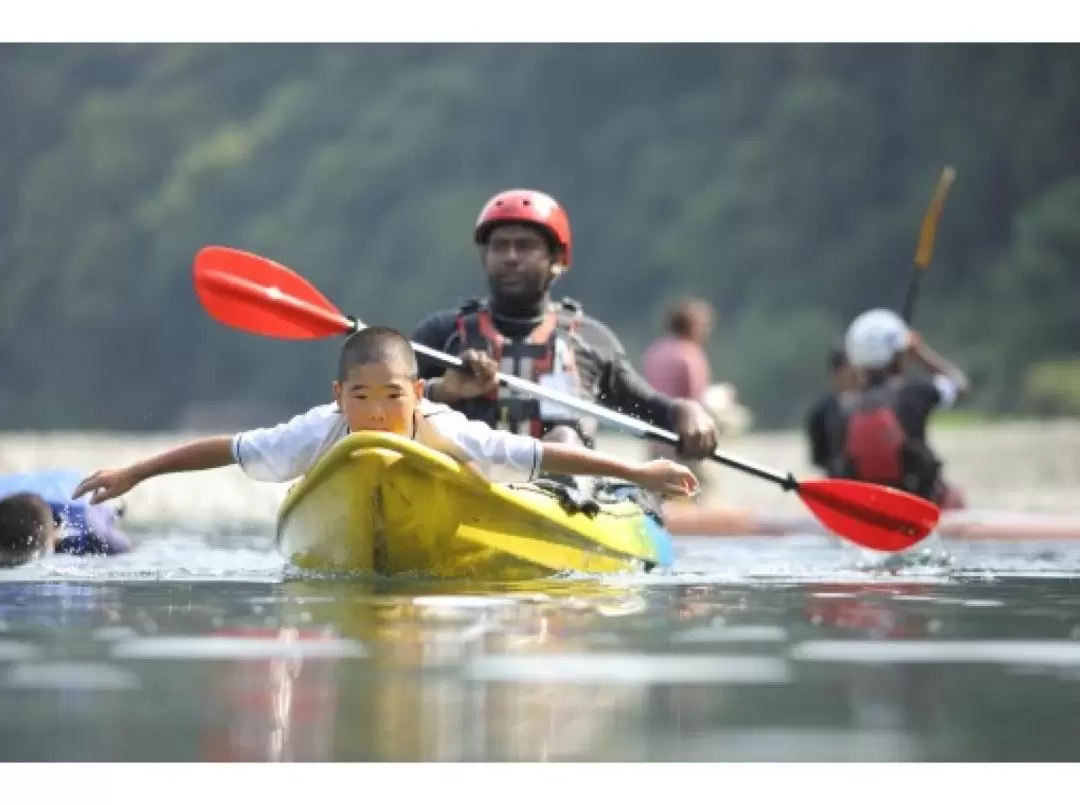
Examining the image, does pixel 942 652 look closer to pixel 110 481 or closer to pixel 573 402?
pixel 110 481

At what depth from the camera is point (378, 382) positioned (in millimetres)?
6586

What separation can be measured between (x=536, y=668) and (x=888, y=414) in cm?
598

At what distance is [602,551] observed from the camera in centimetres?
741

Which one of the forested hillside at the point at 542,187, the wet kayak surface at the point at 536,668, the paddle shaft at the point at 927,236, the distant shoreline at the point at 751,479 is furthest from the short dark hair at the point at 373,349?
the forested hillside at the point at 542,187

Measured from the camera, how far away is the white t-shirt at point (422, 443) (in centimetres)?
672

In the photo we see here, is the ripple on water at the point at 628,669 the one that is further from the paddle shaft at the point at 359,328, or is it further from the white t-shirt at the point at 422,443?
the paddle shaft at the point at 359,328

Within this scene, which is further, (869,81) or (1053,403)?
(869,81)

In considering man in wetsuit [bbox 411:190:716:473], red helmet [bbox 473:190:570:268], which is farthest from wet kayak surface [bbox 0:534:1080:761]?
red helmet [bbox 473:190:570:268]

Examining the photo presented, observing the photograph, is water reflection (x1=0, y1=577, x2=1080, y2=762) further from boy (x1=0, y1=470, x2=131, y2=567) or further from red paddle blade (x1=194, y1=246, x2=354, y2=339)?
red paddle blade (x1=194, y1=246, x2=354, y2=339)

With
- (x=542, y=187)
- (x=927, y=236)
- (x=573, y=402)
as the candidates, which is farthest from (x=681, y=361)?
(x=542, y=187)

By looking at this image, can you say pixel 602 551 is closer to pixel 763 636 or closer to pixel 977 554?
pixel 763 636

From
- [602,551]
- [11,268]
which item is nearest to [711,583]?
[602,551]

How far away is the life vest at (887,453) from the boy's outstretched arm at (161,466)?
4444mm
